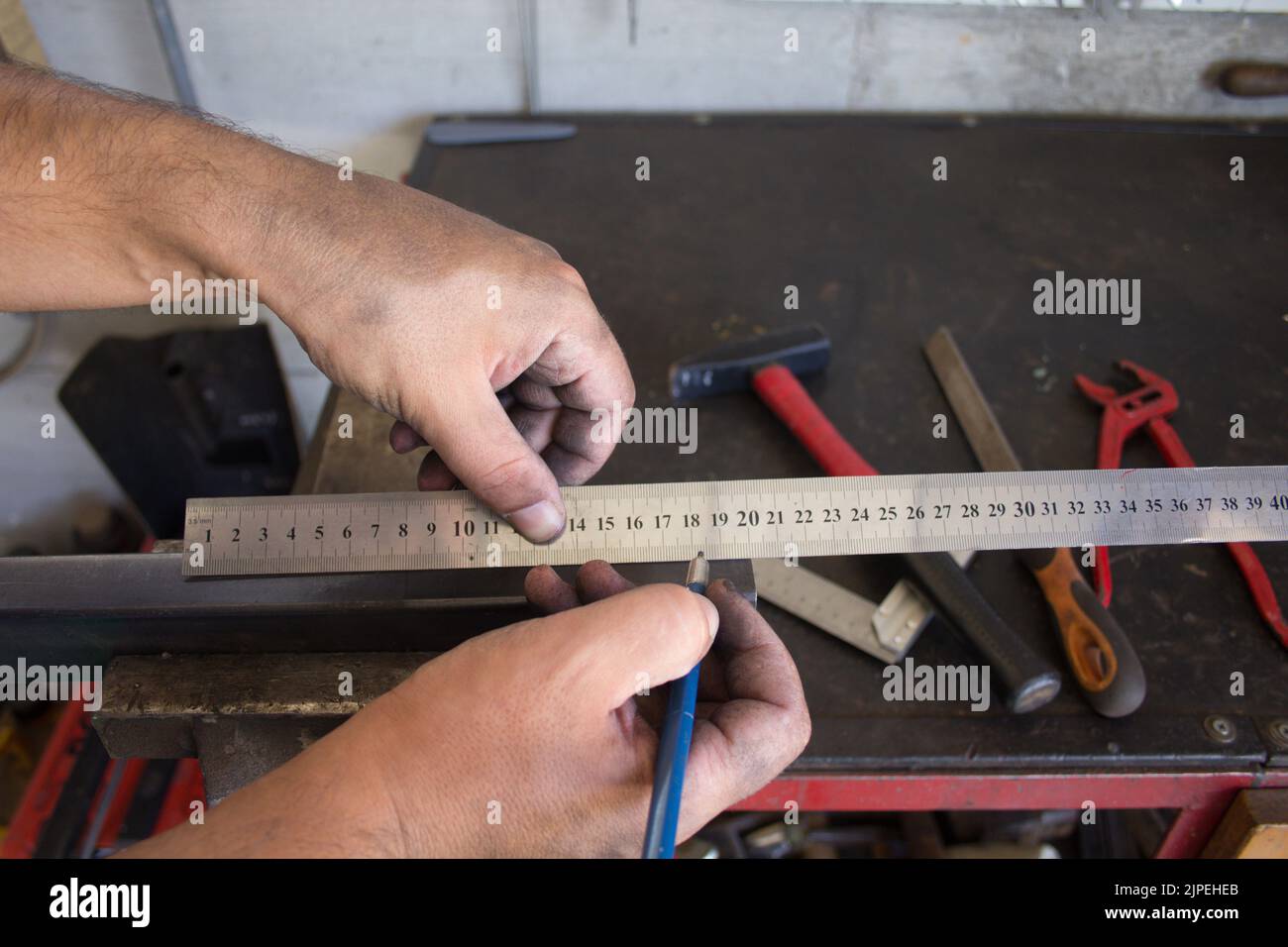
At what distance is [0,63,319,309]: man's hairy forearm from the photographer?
0.90 m

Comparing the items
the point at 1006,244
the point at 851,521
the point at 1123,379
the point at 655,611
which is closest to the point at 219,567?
the point at 655,611

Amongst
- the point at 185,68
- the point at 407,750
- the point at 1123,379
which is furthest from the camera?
the point at 185,68

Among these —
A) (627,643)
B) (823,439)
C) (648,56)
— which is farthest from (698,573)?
(648,56)

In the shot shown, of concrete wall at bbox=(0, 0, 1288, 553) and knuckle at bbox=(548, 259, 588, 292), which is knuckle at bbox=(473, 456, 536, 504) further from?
concrete wall at bbox=(0, 0, 1288, 553)

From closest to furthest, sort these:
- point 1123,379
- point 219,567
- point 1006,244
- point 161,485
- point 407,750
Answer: point 407,750 → point 219,567 → point 1123,379 → point 1006,244 → point 161,485

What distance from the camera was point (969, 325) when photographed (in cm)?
147

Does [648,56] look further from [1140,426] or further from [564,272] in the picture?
[1140,426]

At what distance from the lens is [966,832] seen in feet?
5.38

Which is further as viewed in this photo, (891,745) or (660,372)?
(660,372)

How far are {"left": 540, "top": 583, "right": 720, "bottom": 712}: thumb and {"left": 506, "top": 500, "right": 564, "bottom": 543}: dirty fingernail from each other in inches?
8.7

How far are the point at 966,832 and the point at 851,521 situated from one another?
969 mm

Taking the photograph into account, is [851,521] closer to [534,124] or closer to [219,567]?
[219,567]

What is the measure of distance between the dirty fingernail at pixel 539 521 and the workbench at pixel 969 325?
31cm

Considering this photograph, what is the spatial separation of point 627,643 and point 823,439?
2.06 ft
